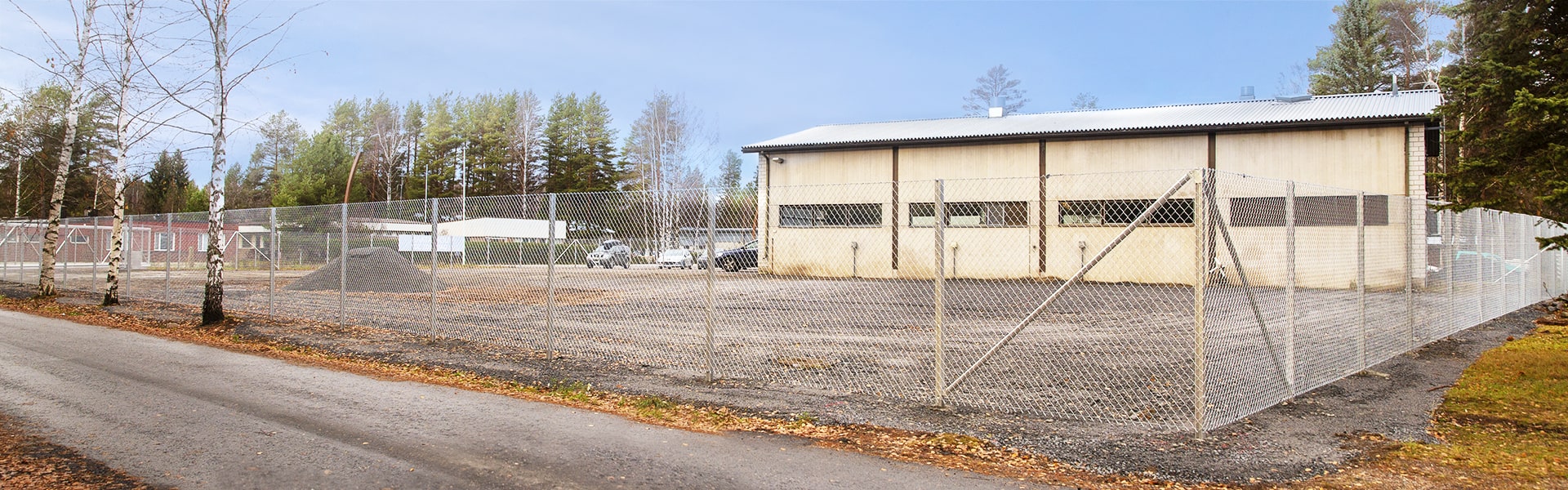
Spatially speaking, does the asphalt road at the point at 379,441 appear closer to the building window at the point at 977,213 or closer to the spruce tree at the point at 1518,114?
→ the spruce tree at the point at 1518,114

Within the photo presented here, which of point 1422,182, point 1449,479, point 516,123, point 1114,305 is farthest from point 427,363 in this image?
point 516,123

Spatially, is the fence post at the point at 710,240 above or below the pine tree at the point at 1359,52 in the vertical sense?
below

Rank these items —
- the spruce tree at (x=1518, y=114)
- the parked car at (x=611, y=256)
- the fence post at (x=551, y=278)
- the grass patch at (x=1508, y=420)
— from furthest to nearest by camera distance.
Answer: the fence post at (x=551, y=278)
the parked car at (x=611, y=256)
the spruce tree at (x=1518, y=114)
the grass patch at (x=1508, y=420)

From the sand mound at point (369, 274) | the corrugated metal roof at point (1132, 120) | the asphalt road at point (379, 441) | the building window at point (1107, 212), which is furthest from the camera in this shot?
the corrugated metal roof at point (1132, 120)

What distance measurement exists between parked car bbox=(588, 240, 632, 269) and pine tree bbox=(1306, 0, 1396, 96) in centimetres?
4255

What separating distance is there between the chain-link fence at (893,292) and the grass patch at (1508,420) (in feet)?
3.00

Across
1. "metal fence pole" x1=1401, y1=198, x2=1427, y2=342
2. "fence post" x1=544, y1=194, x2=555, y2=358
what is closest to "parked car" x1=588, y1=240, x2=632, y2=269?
"fence post" x1=544, y1=194, x2=555, y2=358

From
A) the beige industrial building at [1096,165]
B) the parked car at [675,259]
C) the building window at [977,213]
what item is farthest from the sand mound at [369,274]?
the building window at [977,213]

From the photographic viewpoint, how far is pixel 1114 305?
55.6 ft

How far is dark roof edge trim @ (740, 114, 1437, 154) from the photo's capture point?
835 inches

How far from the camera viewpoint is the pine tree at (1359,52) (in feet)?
128

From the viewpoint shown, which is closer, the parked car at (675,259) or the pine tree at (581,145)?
the parked car at (675,259)

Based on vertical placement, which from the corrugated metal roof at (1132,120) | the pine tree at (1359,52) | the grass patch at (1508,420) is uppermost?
the pine tree at (1359,52)

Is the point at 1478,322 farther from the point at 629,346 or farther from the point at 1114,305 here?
the point at 629,346
